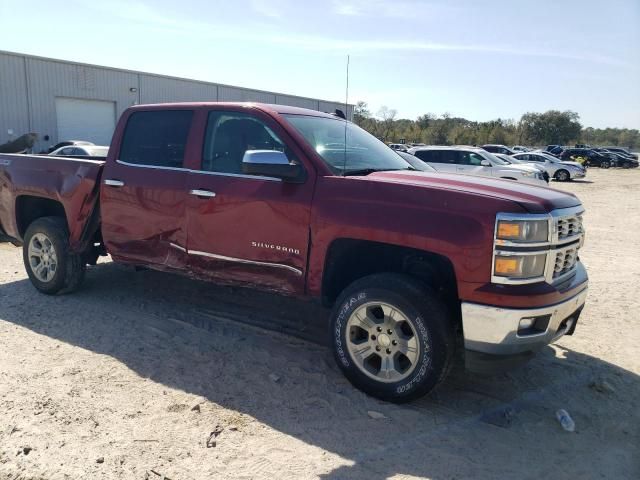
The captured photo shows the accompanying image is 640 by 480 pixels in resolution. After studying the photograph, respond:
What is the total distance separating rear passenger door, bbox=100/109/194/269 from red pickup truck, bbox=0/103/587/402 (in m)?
0.01

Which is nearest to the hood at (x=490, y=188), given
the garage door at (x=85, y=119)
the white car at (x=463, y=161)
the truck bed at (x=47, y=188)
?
the truck bed at (x=47, y=188)

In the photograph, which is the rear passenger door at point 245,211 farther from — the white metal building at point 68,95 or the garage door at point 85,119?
the garage door at point 85,119

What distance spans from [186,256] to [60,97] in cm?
2739

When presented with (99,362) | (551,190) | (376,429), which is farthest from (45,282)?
(551,190)

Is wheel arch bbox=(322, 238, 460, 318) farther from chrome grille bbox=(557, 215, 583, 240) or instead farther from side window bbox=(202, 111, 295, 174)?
side window bbox=(202, 111, 295, 174)

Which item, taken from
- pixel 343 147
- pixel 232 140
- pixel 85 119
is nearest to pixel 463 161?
pixel 343 147

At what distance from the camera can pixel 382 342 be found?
3.66 meters

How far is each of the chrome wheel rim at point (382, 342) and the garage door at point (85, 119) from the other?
92.7ft

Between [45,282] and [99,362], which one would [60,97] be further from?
[99,362]

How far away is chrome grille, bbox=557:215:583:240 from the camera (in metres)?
3.45

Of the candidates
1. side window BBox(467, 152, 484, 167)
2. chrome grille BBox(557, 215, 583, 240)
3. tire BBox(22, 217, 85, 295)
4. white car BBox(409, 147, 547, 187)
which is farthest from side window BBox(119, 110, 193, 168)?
side window BBox(467, 152, 484, 167)

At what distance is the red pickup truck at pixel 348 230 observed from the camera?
3277mm

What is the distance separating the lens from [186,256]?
461 centimetres

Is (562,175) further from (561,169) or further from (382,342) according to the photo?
(382,342)
